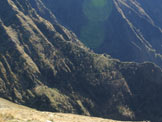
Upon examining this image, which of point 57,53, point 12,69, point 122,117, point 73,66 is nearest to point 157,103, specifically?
point 122,117

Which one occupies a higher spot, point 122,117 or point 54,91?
point 54,91

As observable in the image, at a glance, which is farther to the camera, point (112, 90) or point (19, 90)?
point (112, 90)

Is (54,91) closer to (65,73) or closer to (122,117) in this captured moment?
(65,73)

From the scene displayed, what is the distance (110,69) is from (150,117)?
4495 cm

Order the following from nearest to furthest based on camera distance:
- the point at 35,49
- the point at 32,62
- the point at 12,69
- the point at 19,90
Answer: the point at 19,90 → the point at 12,69 → the point at 32,62 → the point at 35,49

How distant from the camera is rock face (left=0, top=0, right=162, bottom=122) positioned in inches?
5384

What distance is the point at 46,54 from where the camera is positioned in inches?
6506

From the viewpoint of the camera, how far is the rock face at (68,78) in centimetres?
13675

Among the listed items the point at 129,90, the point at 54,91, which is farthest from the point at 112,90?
the point at 54,91

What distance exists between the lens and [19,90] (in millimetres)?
132875

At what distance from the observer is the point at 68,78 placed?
Answer: 156 meters

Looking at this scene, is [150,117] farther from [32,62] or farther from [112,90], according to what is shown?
[32,62]

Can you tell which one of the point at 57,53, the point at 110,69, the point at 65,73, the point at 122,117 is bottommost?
the point at 122,117

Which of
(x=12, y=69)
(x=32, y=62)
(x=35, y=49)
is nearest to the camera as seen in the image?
(x=12, y=69)
